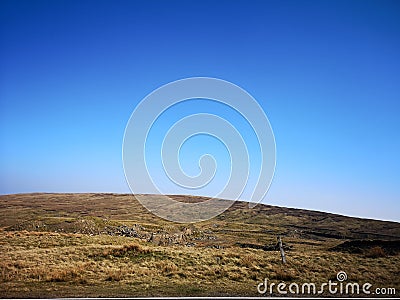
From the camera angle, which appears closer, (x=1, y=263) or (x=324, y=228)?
(x=1, y=263)

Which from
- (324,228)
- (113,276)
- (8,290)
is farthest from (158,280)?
(324,228)

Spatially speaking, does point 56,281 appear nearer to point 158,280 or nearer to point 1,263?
point 158,280

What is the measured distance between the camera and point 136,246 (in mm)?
27359

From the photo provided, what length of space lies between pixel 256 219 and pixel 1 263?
98851 millimetres

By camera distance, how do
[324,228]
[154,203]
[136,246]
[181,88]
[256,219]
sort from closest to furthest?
[181,88]
[136,246]
[324,228]
[256,219]
[154,203]

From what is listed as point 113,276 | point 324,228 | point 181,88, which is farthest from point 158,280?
A: point 324,228

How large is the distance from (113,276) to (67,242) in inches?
698

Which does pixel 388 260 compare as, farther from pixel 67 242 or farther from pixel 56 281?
pixel 67 242

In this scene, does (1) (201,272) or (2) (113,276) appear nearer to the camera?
(2) (113,276)

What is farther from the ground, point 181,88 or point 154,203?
point 181,88

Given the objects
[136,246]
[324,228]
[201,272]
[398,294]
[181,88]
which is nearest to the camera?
[398,294]

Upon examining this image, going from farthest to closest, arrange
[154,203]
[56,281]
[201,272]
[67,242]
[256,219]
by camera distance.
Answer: [154,203] < [256,219] < [67,242] < [201,272] < [56,281]

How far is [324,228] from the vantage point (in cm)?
10050

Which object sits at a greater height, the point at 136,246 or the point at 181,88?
the point at 181,88
